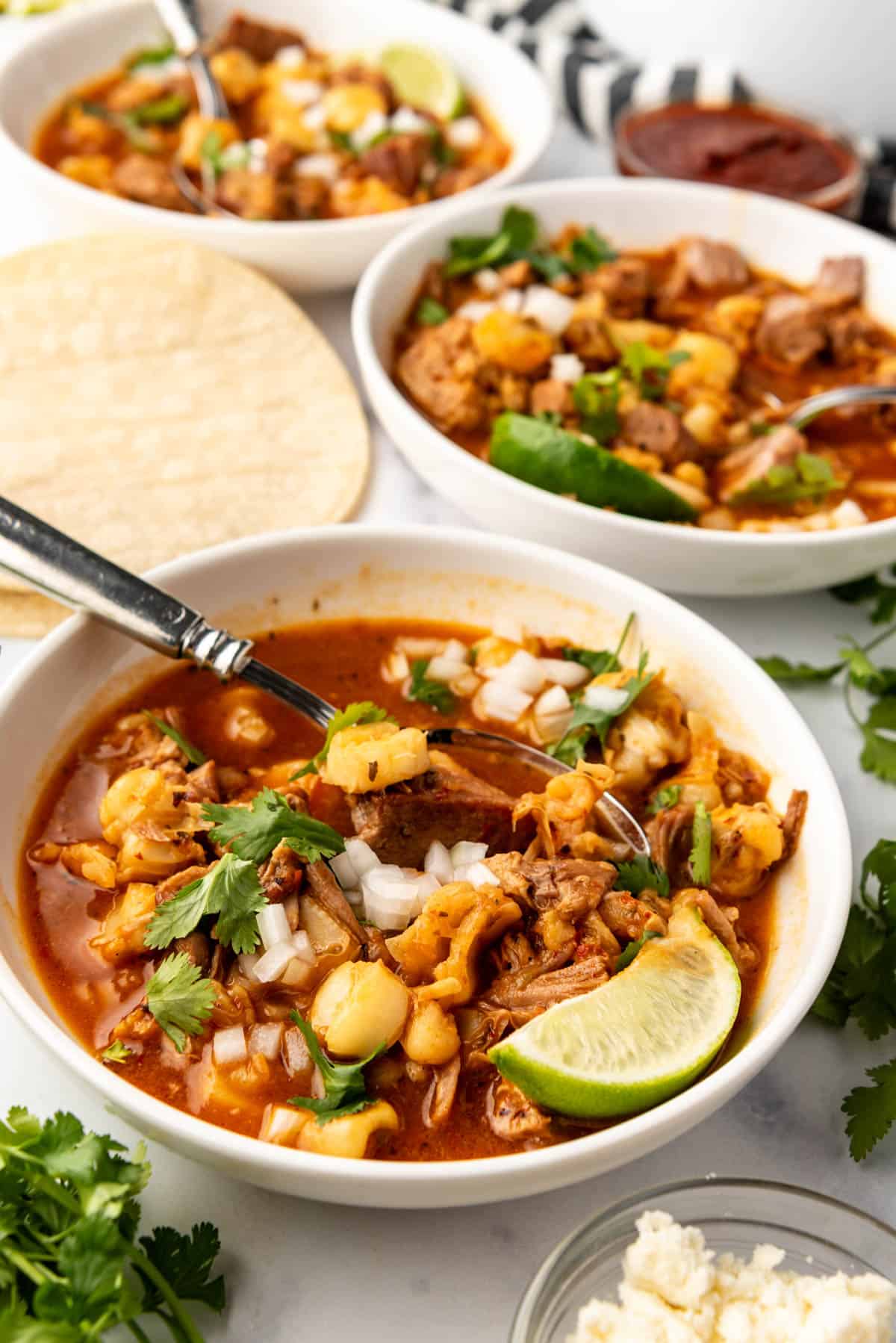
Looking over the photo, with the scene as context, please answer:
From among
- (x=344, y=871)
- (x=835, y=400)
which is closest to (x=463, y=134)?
(x=835, y=400)

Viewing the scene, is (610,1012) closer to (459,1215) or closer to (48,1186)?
(459,1215)

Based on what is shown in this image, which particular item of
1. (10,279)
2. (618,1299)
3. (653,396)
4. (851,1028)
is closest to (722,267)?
(653,396)

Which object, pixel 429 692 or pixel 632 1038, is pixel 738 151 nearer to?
pixel 429 692

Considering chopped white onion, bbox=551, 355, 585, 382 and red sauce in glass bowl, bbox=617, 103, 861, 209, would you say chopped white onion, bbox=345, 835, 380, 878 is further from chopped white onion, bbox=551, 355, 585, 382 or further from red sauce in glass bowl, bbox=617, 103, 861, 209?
red sauce in glass bowl, bbox=617, 103, 861, 209

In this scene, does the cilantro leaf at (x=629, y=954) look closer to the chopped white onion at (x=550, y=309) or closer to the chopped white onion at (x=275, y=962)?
the chopped white onion at (x=275, y=962)

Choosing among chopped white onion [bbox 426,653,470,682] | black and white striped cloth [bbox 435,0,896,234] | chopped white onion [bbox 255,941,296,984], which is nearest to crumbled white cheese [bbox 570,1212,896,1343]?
chopped white onion [bbox 255,941,296,984]

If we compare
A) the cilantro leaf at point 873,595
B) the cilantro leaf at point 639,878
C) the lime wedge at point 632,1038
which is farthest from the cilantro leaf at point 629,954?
the cilantro leaf at point 873,595
